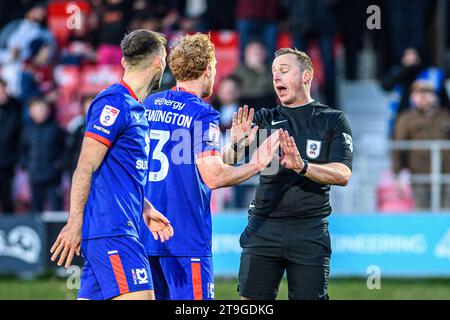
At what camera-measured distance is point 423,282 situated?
1474 centimetres

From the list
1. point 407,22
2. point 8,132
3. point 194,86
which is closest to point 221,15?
point 407,22

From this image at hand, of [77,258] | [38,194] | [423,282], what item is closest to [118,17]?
[38,194]

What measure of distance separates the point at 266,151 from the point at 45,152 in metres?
9.19

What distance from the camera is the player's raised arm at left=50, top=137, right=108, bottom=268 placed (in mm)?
6414

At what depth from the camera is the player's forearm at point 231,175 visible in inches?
277

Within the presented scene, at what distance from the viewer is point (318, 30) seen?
1603cm

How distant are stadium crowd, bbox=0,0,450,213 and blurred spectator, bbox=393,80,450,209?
63 millimetres

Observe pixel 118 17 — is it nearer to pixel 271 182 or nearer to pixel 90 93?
pixel 90 93

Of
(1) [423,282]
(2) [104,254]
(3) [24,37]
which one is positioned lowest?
(1) [423,282]

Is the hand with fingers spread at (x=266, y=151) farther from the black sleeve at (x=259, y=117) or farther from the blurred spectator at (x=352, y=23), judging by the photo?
the blurred spectator at (x=352, y=23)

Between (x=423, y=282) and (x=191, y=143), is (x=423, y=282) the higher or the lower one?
the lower one

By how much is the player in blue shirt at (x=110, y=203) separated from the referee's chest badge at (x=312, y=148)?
1.49 meters

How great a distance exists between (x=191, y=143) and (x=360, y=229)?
7.87 metres

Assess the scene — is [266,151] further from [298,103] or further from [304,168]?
[298,103]
